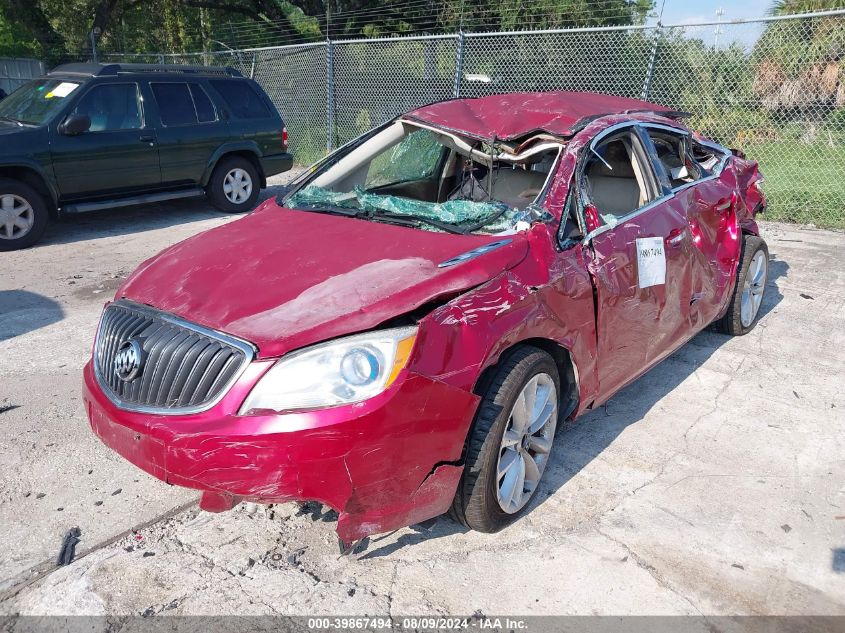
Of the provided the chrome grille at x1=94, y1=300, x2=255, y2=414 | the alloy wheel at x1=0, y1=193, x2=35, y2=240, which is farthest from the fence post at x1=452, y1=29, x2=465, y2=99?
the chrome grille at x1=94, y1=300, x2=255, y2=414

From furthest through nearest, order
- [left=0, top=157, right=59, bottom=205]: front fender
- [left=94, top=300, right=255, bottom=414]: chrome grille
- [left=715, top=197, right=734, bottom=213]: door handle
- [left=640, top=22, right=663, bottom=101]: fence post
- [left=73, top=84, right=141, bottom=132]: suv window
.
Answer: [left=640, top=22, right=663, bottom=101]: fence post < [left=73, top=84, right=141, bottom=132]: suv window < [left=0, top=157, right=59, bottom=205]: front fender < [left=715, top=197, right=734, bottom=213]: door handle < [left=94, top=300, right=255, bottom=414]: chrome grille

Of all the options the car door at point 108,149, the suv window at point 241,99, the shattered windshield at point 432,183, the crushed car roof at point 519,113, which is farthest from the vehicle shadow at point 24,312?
the suv window at point 241,99

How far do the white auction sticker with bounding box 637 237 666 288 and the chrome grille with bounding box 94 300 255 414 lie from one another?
2112 millimetres

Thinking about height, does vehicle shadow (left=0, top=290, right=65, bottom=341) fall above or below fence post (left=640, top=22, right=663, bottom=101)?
below

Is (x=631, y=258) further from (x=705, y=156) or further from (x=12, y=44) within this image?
(x=12, y=44)

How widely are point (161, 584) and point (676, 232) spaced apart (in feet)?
10.3

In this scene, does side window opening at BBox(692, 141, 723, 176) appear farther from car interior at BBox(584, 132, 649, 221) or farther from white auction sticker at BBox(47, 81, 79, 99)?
white auction sticker at BBox(47, 81, 79, 99)

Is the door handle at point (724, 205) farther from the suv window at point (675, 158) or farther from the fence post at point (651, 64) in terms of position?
the fence post at point (651, 64)

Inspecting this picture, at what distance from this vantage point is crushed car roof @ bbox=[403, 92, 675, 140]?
12.2 feet

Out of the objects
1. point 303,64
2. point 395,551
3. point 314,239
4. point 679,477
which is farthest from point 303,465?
point 303,64

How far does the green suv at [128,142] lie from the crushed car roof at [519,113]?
5215 millimetres

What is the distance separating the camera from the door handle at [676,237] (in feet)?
12.9

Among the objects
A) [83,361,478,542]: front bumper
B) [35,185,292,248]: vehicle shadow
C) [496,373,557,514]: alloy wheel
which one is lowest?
[35,185,292,248]: vehicle shadow

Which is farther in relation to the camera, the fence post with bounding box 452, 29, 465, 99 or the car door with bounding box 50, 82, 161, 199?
the fence post with bounding box 452, 29, 465, 99
